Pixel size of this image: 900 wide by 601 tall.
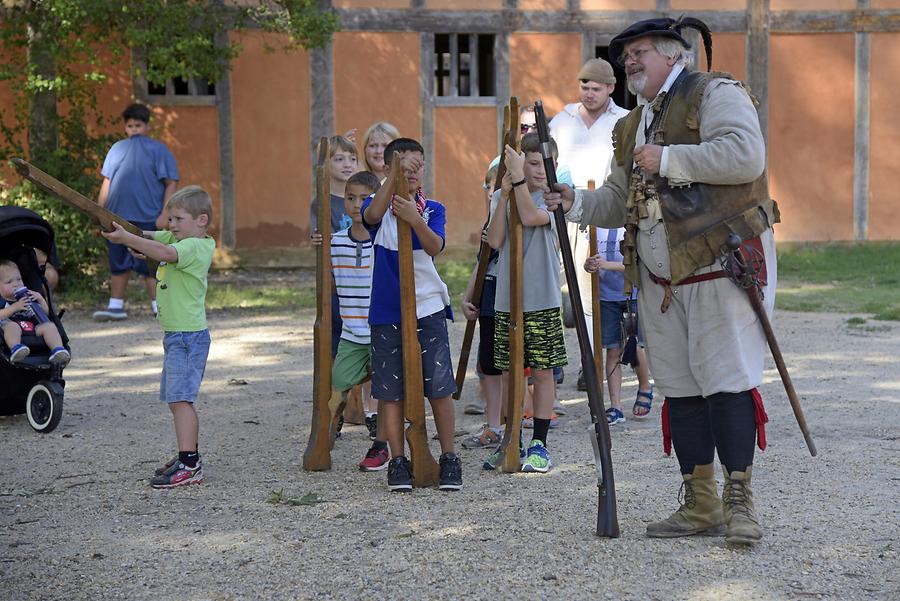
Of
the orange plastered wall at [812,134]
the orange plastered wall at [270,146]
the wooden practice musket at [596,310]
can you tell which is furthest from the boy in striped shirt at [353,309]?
the orange plastered wall at [812,134]

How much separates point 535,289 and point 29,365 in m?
3.03

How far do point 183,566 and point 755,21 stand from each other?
48.3ft

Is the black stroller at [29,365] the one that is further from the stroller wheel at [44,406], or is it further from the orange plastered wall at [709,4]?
the orange plastered wall at [709,4]

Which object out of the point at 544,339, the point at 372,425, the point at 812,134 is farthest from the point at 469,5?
the point at 544,339

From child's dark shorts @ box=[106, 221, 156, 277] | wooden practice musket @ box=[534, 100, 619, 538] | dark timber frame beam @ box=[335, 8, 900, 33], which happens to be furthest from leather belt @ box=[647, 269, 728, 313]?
dark timber frame beam @ box=[335, 8, 900, 33]

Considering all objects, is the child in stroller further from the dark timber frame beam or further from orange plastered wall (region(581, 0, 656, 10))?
orange plastered wall (region(581, 0, 656, 10))

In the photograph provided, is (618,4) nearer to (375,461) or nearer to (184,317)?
(375,461)

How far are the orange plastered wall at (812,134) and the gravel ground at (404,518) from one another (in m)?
10.2

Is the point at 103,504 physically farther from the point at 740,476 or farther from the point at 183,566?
the point at 740,476

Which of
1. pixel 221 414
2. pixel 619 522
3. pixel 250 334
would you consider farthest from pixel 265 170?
pixel 619 522

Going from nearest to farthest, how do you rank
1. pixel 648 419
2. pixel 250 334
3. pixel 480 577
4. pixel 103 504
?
pixel 480 577
pixel 103 504
pixel 648 419
pixel 250 334

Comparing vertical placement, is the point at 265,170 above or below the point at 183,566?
above

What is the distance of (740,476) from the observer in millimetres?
4594

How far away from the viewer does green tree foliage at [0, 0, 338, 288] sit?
1251cm
